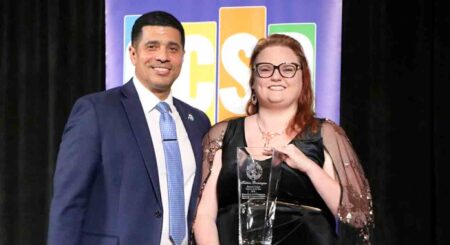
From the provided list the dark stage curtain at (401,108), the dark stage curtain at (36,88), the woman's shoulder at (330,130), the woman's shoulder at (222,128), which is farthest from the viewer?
the dark stage curtain at (36,88)

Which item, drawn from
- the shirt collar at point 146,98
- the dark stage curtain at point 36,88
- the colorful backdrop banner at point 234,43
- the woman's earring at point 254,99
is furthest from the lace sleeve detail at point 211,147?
the dark stage curtain at point 36,88

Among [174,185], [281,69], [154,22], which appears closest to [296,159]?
[281,69]

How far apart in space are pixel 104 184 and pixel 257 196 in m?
0.53

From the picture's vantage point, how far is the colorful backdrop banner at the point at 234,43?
10.9 ft

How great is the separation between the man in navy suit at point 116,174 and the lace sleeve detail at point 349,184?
0.48 metres

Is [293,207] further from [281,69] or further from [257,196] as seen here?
[281,69]

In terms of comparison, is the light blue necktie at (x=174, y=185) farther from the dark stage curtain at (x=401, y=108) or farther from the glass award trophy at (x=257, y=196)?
the dark stage curtain at (x=401, y=108)

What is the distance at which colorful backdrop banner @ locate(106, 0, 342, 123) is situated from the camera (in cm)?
331

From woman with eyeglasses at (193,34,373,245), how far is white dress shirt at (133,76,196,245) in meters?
0.08

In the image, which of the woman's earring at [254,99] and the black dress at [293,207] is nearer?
the black dress at [293,207]

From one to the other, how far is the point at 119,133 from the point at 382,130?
1.66 meters

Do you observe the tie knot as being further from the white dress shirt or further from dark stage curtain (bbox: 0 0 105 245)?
dark stage curtain (bbox: 0 0 105 245)

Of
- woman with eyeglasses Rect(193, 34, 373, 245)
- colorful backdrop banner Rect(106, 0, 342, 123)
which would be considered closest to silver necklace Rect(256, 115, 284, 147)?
woman with eyeglasses Rect(193, 34, 373, 245)

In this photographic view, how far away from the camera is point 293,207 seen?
79.7 inches
